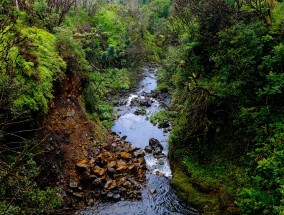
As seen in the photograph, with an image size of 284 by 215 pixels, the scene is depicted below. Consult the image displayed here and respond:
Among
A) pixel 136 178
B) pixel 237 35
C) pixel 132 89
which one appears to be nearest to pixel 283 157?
pixel 237 35

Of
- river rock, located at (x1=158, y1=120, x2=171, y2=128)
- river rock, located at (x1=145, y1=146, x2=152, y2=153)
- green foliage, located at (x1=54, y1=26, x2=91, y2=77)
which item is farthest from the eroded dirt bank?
river rock, located at (x1=158, y1=120, x2=171, y2=128)

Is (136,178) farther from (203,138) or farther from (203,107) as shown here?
(203,107)

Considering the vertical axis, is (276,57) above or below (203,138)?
above

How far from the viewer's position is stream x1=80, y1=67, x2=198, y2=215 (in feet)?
39.4

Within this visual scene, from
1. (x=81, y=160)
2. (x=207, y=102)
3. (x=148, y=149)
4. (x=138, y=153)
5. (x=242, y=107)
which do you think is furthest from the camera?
(x=148, y=149)

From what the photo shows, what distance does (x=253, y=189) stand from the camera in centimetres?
948

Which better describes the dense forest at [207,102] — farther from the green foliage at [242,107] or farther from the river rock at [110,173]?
the river rock at [110,173]

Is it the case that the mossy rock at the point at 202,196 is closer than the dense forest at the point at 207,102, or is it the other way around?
the dense forest at the point at 207,102

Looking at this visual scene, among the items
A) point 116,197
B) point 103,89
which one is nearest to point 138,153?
point 116,197

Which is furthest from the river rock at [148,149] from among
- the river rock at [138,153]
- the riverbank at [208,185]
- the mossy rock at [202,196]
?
the mossy rock at [202,196]

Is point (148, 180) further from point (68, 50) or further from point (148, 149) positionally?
point (68, 50)

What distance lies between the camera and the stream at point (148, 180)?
472 inches

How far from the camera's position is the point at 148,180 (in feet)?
47.4

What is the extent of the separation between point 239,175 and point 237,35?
6.08 metres
